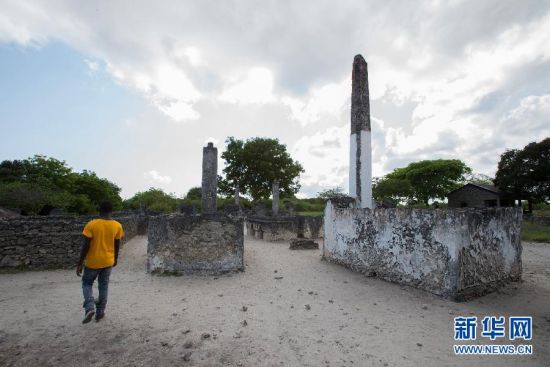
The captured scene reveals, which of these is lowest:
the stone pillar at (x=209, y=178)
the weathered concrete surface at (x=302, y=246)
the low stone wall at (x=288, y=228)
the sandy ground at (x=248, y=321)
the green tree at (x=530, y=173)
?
the sandy ground at (x=248, y=321)

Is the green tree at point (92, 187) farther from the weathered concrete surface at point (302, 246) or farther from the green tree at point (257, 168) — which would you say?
the weathered concrete surface at point (302, 246)

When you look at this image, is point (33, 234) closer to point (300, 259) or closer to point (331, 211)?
point (300, 259)

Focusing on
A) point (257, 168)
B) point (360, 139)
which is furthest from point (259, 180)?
point (360, 139)

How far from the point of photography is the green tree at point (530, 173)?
77.2ft

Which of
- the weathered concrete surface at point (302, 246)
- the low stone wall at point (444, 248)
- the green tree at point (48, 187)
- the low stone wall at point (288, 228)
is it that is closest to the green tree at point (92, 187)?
the green tree at point (48, 187)

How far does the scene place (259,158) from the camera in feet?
104

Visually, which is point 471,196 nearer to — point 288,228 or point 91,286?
point 288,228

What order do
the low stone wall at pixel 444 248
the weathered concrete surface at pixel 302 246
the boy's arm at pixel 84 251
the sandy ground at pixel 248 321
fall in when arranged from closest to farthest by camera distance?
the sandy ground at pixel 248 321 → the boy's arm at pixel 84 251 → the low stone wall at pixel 444 248 → the weathered concrete surface at pixel 302 246

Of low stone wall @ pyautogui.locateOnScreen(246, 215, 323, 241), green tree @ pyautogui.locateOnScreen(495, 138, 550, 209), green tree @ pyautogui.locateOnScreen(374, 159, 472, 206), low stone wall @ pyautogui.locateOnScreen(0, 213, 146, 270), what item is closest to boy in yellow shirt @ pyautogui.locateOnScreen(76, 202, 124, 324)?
low stone wall @ pyautogui.locateOnScreen(0, 213, 146, 270)

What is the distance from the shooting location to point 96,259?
3994mm

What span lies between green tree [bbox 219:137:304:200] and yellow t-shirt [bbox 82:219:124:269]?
27.1 metres

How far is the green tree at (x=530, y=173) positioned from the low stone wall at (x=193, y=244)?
90.2 feet

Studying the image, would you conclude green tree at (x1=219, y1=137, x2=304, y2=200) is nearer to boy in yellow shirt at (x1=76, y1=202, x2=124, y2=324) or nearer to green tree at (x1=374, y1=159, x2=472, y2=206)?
green tree at (x1=374, y1=159, x2=472, y2=206)

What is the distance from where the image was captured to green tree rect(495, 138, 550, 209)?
23.5 meters
